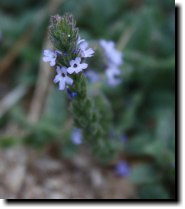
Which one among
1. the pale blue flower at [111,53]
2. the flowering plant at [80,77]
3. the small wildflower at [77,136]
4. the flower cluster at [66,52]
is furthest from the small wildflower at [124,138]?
the flower cluster at [66,52]

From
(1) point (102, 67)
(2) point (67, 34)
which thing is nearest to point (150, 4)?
(1) point (102, 67)

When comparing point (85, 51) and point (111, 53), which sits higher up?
point (111, 53)

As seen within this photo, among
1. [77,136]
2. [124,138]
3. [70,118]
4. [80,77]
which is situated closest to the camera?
[80,77]

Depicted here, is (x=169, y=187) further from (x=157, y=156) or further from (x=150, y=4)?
(x=150, y=4)

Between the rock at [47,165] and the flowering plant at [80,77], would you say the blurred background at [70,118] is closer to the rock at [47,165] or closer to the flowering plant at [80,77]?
the rock at [47,165]

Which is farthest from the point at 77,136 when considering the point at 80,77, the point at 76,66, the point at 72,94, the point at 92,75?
the point at 76,66

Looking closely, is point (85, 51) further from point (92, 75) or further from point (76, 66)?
point (92, 75)

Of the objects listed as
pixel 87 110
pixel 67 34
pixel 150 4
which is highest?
pixel 150 4

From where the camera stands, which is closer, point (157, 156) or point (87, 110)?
point (87, 110)
